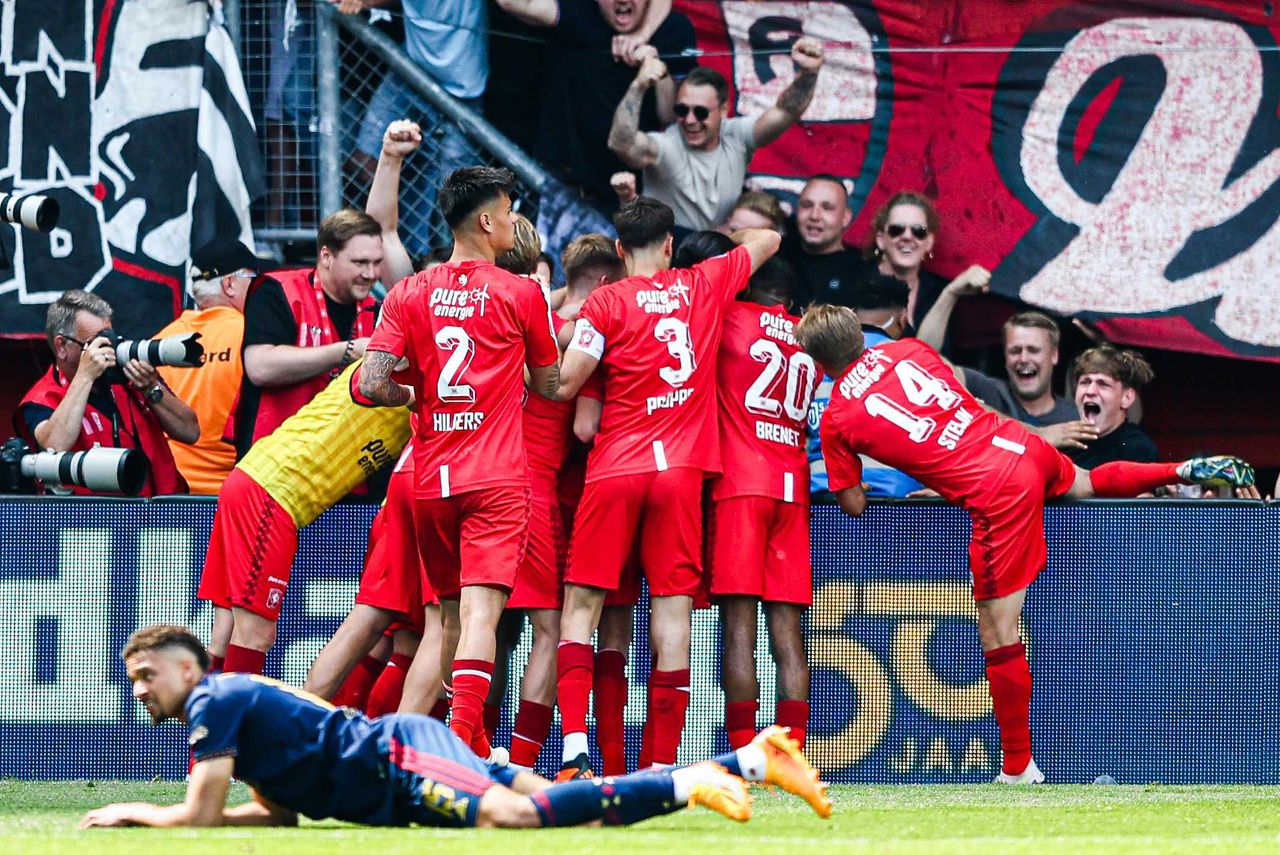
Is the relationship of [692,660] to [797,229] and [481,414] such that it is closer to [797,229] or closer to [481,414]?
[481,414]

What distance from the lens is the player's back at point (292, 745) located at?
5.69 meters

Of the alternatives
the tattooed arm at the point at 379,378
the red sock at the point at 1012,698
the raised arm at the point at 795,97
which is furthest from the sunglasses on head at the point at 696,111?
the red sock at the point at 1012,698

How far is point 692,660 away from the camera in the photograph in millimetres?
8633

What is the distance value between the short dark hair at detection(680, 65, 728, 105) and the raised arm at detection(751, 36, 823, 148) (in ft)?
0.78

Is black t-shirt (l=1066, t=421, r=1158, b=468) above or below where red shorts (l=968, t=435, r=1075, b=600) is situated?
above

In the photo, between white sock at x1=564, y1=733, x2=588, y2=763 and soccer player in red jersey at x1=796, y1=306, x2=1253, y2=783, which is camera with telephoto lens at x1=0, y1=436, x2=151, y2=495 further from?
soccer player in red jersey at x1=796, y1=306, x2=1253, y2=783

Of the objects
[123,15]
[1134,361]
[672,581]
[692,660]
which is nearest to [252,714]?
[672,581]

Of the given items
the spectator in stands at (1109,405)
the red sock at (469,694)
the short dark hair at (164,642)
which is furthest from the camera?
the spectator in stands at (1109,405)

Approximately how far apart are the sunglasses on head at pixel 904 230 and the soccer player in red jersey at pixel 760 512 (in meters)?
1.91

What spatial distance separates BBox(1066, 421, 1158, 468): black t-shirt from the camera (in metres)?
8.97

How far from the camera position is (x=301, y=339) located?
866 cm

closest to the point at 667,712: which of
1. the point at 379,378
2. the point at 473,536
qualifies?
the point at 473,536

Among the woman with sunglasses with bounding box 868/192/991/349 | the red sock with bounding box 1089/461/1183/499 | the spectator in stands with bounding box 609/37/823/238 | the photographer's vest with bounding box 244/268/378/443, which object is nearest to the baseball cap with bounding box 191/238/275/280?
the photographer's vest with bounding box 244/268/378/443

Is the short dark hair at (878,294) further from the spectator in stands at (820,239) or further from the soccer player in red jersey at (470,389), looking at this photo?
the soccer player in red jersey at (470,389)
